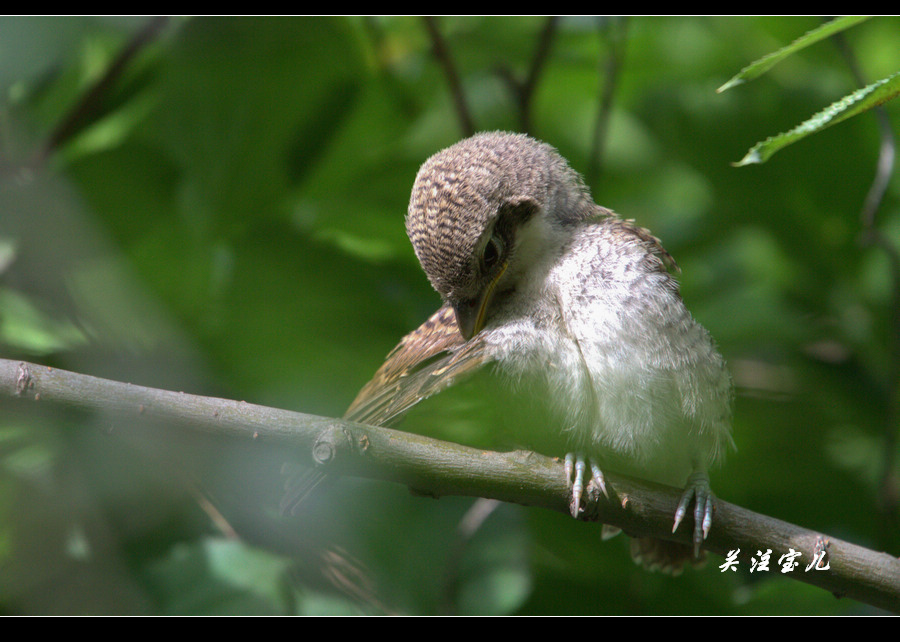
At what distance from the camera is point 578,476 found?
1414 mm

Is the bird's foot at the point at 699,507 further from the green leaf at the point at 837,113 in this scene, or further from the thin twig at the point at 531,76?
the thin twig at the point at 531,76

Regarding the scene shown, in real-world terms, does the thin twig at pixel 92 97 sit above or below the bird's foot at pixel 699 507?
above

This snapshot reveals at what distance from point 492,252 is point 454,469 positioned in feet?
1.78

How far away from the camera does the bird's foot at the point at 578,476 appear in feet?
4.51

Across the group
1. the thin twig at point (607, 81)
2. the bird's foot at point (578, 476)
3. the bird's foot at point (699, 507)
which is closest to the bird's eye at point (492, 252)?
the bird's foot at point (578, 476)

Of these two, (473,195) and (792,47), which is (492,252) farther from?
(792,47)

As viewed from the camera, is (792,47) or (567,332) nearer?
(792,47)

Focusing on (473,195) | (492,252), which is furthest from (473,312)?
(473,195)

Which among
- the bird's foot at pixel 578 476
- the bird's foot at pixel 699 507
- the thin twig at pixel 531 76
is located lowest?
the bird's foot at pixel 699 507

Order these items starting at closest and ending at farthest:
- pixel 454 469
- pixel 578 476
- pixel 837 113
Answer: pixel 837 113
pixel 454 469
pixel 578 476

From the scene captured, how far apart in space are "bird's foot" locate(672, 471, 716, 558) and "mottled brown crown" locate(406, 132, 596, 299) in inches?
23.2

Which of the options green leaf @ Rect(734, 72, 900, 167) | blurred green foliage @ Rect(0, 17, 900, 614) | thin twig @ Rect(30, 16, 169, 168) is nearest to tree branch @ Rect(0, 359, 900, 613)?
blurred green foliage @ Rect(0, 17, 900, 614)

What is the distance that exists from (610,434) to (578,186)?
2.07 ft

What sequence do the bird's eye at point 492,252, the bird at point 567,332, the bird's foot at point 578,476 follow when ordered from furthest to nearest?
1. the bird's eye at point 492,252
2. the bird at point 567,332
3. the bird's foot at point 578,476
